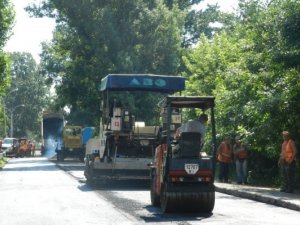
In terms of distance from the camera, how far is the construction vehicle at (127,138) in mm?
21469

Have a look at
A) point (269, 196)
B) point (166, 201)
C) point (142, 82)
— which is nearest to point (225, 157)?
point (142, 82)

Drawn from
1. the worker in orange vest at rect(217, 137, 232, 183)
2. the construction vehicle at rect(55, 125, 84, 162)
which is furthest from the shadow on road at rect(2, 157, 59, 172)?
the worker in orange vest at rect(217, 137, 232, 183)

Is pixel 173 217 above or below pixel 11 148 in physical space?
below

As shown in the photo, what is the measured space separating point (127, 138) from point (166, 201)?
7.84 metres

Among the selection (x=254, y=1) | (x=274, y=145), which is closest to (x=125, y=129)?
(x=274, y=145)

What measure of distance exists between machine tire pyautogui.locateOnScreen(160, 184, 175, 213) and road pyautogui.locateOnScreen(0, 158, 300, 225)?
0.20 meters

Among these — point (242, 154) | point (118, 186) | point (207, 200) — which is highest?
point (242, 154)

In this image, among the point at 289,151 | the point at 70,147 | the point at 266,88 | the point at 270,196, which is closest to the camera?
the point at 270,196

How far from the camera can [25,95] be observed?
133250mm

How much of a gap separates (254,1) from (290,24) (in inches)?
350

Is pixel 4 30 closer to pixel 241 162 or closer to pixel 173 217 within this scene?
pixel 241 162

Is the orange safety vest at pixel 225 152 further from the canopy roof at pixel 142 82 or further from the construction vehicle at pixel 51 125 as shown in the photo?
the construction vehicle at pixel 51 125

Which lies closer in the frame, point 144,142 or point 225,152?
point 144,142

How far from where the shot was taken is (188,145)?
1395 cm
